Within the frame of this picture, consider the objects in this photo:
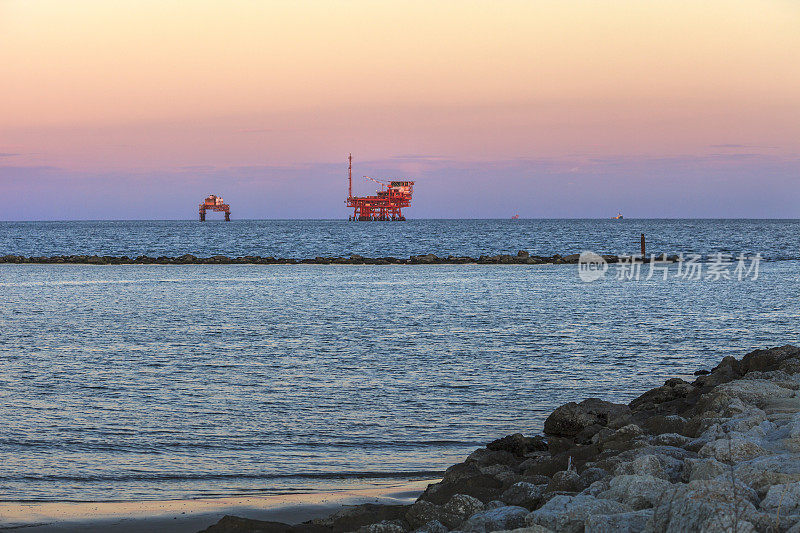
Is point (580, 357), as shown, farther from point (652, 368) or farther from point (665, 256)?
point (665, 256)

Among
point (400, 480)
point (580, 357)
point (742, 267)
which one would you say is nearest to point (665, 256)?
point (742, 267)

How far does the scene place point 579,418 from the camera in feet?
29.8

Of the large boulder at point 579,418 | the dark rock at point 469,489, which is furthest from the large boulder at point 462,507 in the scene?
the large boulder at point 579,418

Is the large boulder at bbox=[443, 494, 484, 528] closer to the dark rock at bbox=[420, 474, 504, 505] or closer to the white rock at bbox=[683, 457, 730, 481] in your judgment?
the dark rock at bbox=[420, 474, 504, 505]

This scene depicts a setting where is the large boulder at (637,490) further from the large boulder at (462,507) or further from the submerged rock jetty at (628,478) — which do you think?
the large boulder at (462,507)

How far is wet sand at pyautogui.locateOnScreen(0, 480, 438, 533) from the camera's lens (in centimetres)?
664

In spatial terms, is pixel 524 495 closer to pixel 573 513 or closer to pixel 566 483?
pixel 566 483

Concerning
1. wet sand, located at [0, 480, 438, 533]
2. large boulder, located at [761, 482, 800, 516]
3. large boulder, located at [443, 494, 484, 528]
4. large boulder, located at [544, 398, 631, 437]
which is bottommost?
wet sand, located at [0, 480, 438, 533]

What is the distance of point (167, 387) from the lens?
1204cm

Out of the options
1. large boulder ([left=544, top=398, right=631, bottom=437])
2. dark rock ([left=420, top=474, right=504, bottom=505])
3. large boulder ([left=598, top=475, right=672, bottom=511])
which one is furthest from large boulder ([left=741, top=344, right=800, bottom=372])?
large boulder ([left=598, top=475, right=672, bottom=511])

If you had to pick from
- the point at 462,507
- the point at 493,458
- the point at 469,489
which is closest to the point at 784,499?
the point at 462,507

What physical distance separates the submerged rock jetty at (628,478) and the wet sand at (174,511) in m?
0.57

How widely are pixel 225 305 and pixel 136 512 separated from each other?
16.8 m

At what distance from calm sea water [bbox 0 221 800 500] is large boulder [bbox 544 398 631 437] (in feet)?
2.35
